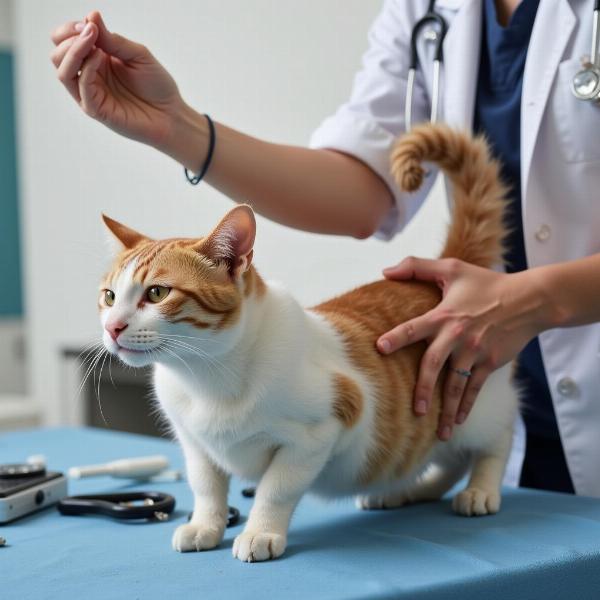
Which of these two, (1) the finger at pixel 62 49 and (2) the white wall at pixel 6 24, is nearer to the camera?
(1) the finger at pixel 62 49

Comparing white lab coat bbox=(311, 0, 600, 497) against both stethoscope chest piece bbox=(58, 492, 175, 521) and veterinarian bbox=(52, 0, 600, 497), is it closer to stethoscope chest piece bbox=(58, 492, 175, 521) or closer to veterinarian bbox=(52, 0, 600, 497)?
veterinarian bbox=(52, 0, 600, 497)

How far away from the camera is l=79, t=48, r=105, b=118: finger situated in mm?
976

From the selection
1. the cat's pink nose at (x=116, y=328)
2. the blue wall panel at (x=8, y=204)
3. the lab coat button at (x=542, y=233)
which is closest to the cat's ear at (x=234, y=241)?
the cat's pink nose at (x=116, y=328)

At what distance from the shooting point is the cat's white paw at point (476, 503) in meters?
0.95

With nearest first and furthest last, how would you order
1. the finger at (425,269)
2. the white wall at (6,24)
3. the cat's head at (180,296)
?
the cat's head at (180,296), the finger at (425,269), the white wall at (6,24)

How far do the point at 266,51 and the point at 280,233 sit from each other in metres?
0.51

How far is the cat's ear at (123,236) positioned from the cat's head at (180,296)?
6 centimetres

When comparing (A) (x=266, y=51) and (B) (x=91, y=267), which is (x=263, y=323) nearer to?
(A) (x=266, y=51)

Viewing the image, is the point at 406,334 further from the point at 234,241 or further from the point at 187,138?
the point at 187,138

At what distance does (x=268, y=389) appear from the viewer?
2.76ft

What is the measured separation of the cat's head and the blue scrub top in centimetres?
50

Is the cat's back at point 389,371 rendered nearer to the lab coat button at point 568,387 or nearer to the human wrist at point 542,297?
the human wrist at point 542,297

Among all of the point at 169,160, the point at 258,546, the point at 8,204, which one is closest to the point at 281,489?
the point at 258,546

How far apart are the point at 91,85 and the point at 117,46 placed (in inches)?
2.2
